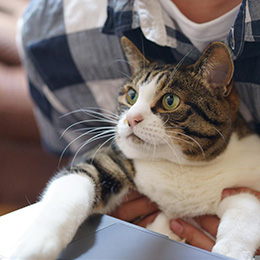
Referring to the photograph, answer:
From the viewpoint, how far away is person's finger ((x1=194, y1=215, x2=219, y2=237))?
0.78 meters

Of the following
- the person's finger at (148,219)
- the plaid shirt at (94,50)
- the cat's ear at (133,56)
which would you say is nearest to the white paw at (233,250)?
the person's finger at (148,219)

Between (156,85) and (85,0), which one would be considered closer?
(156,85)

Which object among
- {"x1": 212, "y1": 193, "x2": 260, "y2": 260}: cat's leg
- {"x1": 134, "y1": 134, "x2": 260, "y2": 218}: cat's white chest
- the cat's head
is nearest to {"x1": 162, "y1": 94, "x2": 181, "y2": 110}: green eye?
the cat's head

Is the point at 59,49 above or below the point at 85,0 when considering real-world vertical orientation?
below

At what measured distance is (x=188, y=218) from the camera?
0.83 meters

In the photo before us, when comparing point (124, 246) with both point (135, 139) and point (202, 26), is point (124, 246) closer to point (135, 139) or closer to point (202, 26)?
point (135, 139)

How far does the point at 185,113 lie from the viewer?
726 millimetres

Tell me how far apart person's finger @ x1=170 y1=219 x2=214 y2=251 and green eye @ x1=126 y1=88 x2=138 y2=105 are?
323mm

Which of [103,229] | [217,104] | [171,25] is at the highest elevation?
[171,25]

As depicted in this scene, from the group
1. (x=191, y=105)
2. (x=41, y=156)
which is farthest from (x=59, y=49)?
(x=41, y=156)

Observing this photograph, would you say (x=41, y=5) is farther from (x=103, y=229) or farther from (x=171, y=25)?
(x=103, y=229)

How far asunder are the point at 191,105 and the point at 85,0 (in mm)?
522

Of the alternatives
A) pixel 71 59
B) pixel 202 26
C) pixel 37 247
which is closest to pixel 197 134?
pixel 202 26

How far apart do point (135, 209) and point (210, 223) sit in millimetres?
200
